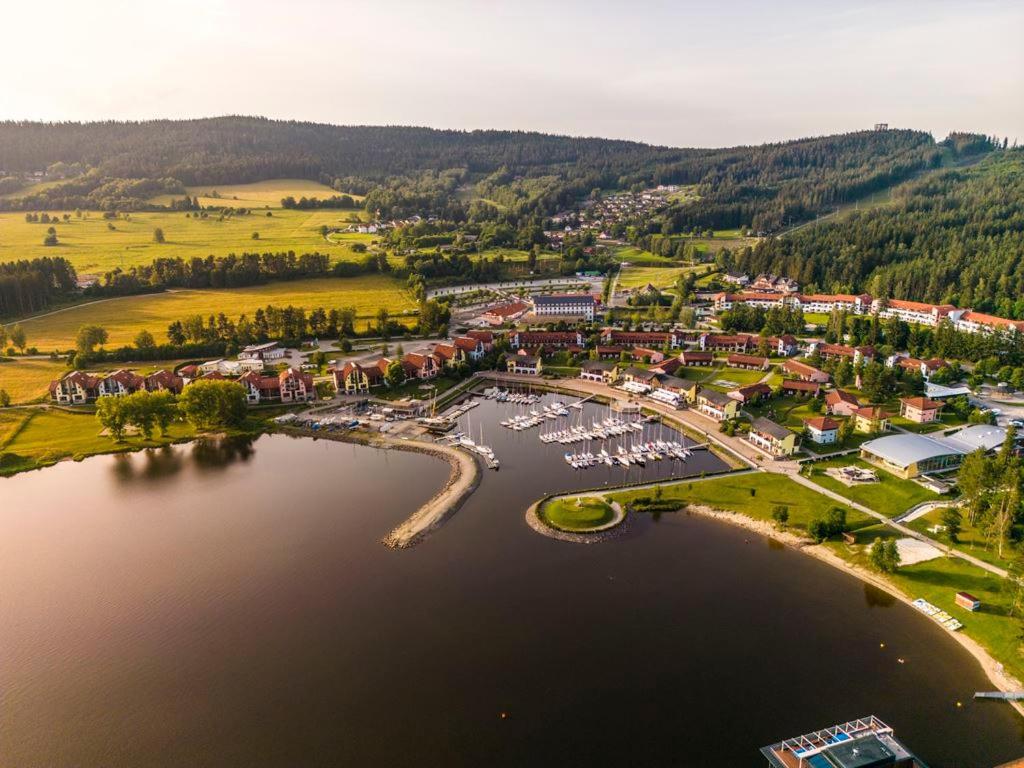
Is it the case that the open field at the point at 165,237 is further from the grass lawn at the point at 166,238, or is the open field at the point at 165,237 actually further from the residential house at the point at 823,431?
the residential house at the point at 823,431


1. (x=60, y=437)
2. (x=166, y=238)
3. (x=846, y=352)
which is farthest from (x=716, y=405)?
(x=166, y=238)

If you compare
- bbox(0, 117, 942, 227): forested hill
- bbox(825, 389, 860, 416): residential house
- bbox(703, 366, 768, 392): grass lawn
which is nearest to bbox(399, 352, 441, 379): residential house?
bbox(703, 366, 768, 392): grass lawn

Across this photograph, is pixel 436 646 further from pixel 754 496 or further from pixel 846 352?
pixel 846 352

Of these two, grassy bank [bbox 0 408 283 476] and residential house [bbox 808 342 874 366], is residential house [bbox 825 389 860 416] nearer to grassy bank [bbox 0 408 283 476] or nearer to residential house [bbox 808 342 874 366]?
residential house [bbox 808 342 874 366]

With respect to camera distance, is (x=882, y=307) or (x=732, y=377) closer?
(x=732, y=377)

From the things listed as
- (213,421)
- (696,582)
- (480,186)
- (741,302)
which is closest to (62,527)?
(213,421)

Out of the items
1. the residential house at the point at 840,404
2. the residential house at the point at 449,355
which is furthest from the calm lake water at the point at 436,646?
the residential house at the point at 449,355

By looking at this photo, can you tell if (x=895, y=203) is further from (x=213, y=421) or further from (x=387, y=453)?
(x=213, y=421)
